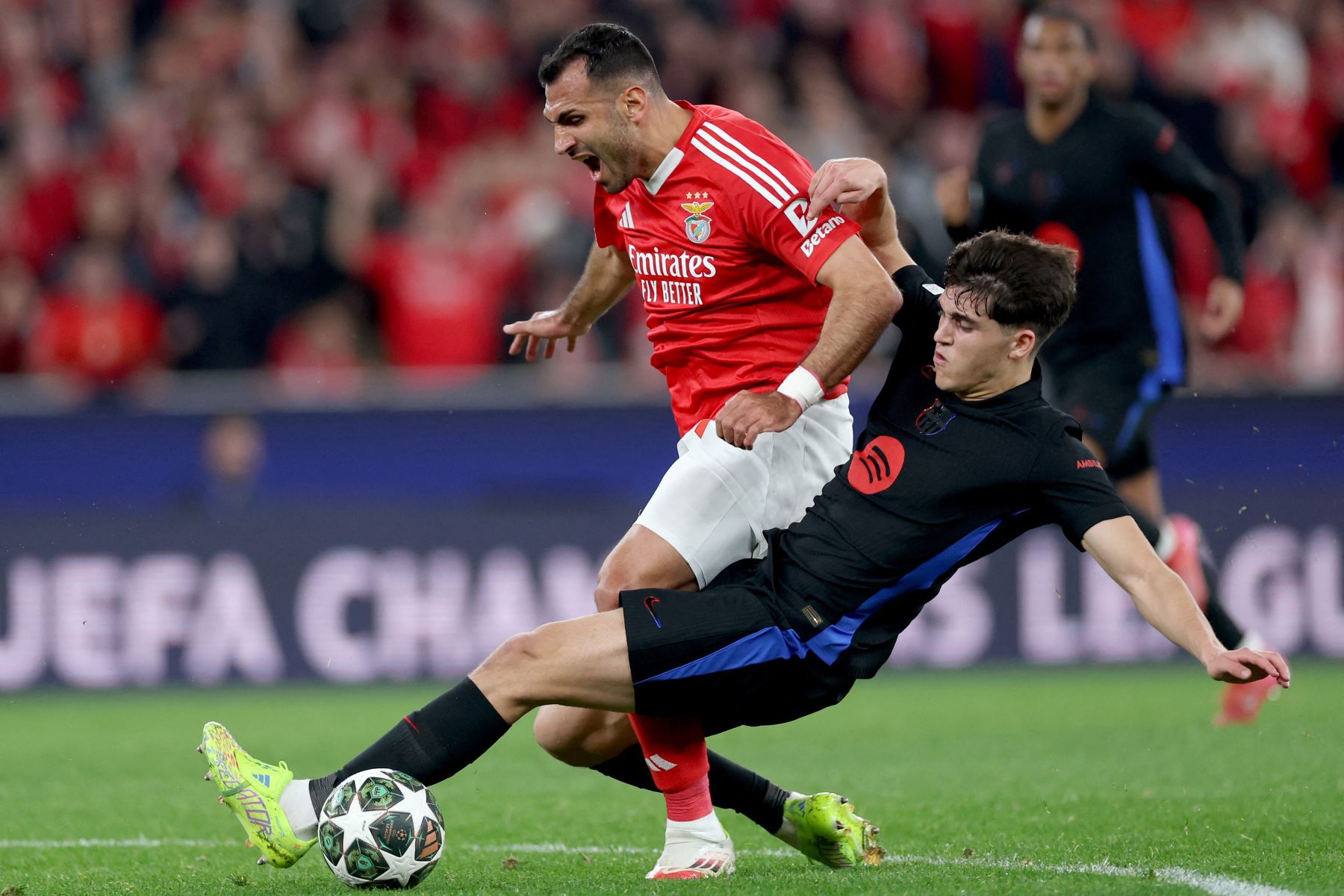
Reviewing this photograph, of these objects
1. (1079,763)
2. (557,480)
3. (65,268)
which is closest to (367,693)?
(557,480)

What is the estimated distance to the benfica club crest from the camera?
17.5ft

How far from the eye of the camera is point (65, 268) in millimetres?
12414

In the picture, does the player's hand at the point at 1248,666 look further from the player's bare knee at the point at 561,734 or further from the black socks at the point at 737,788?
the player's bare knee at the point at 561,734

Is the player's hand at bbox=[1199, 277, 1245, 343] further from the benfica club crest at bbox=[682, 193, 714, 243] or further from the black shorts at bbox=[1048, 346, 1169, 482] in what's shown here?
the benfica club crest at bbox=[682, 193, 714, 243]

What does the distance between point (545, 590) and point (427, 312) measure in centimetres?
253

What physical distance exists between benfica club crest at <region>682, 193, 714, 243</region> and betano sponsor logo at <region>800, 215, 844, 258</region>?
0.39 metres

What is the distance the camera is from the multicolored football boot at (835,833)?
17.1 ft

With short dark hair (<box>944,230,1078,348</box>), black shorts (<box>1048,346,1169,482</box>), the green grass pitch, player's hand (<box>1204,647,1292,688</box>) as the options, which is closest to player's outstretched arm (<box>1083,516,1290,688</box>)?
player's hand (<box>1204,647,1292,688</box>)

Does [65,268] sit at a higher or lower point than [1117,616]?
higher

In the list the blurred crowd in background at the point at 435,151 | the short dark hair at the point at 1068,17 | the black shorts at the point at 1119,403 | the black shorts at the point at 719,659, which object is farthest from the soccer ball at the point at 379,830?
the blurred crowd in background at the point at 435,151

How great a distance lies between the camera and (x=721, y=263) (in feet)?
17.6

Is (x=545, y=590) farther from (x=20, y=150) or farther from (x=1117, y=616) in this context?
(x=20, y=150)

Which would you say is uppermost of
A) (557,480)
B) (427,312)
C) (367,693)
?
(427,312)

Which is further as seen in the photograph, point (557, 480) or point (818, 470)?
point (557, 480)
